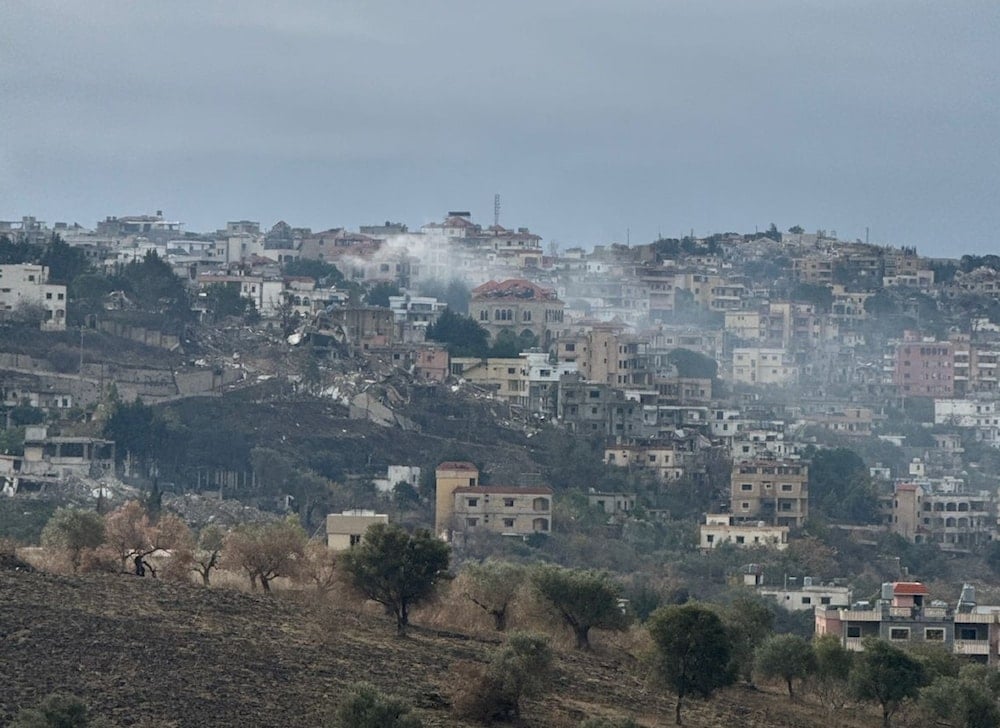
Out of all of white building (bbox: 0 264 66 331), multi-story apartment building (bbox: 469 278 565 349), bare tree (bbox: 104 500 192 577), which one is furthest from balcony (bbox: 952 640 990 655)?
multi-story apartment building (bbox: 469 278 565 349)

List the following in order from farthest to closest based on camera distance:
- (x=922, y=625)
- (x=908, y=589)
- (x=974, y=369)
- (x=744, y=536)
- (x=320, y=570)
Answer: (x=974, y=369) → (x=744, y=536) → (x=908, y=589) → (x=922, y=625) → (x=320, y=570)

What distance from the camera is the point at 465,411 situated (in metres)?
83.9

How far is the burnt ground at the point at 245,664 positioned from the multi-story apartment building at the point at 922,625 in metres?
8.71

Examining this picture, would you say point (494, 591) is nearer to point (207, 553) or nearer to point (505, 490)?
point (207, 553)

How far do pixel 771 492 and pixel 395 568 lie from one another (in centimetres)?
3364

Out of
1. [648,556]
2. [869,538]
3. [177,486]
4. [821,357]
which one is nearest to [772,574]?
[648,556]

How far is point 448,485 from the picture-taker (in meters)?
74.4

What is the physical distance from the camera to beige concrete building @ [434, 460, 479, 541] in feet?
239

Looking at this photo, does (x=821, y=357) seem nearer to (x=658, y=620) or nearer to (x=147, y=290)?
(x=147, y=290)

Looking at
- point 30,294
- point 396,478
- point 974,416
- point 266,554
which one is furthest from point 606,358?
point 266,554

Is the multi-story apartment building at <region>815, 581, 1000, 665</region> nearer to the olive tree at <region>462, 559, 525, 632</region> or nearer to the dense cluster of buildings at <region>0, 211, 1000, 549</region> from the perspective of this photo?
the olive tree at <region>462, 559, 525, 632</region>

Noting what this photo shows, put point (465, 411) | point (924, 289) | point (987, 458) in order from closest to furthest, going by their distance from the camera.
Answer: point (465, 411), point (987, 458), point (924, 289)

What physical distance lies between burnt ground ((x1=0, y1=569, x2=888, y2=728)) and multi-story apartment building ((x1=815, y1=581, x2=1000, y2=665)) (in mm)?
8709

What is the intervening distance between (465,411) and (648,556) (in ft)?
45.4
